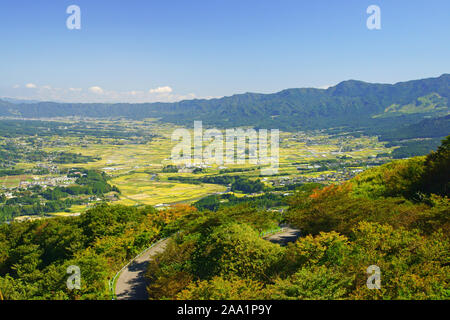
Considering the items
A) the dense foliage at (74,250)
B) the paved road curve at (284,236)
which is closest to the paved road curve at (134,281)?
the dense foliage at (74,250)

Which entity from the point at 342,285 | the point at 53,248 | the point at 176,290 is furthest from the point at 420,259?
the point at 53,248

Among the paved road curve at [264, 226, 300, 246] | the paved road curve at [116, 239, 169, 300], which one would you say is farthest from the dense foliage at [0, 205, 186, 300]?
the paved road curve at [264, 226, 300, 246]

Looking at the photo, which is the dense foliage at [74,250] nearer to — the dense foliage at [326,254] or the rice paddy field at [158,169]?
the dense foliage at [326,254]

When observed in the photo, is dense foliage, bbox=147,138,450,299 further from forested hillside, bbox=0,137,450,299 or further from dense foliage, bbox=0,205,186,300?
dense foliage, bbox=0,205,186,300

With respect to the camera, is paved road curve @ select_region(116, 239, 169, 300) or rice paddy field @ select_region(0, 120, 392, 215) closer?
paved road curve @ select_region(116, 239, 169, 300)

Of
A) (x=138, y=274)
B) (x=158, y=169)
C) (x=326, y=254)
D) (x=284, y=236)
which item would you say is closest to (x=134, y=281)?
(x=138, y=274)

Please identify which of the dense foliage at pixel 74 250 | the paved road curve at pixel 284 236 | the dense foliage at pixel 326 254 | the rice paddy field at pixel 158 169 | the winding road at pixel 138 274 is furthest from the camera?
the rice paddy field at pixel 158 169
